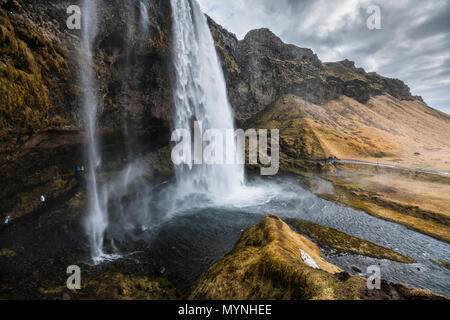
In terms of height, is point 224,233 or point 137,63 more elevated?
point 137,63

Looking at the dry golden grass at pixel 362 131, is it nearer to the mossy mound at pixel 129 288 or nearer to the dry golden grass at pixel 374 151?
the dry golden grass at pixel 374 151

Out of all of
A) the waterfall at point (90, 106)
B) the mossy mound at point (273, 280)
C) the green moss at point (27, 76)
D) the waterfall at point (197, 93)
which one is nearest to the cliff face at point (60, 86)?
the green moss at point (27, 76)

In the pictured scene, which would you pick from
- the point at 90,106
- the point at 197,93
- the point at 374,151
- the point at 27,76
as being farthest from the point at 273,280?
the point at 374,151

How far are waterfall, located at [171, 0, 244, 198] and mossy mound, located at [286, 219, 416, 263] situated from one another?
15.4 m

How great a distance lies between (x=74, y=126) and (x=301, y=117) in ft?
232

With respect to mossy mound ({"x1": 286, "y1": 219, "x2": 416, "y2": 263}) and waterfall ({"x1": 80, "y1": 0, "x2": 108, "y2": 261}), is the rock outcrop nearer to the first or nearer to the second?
mossy mound ({"x1": 286, "y1": 219, "x2": 416, "y2": 263})

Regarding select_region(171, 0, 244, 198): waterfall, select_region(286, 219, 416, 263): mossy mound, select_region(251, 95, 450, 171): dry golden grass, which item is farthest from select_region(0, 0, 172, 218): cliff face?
select_region(251, 95, 450, 171): dry golden grass

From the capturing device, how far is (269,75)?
84.0 m

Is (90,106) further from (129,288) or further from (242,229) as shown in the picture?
(242,229)
